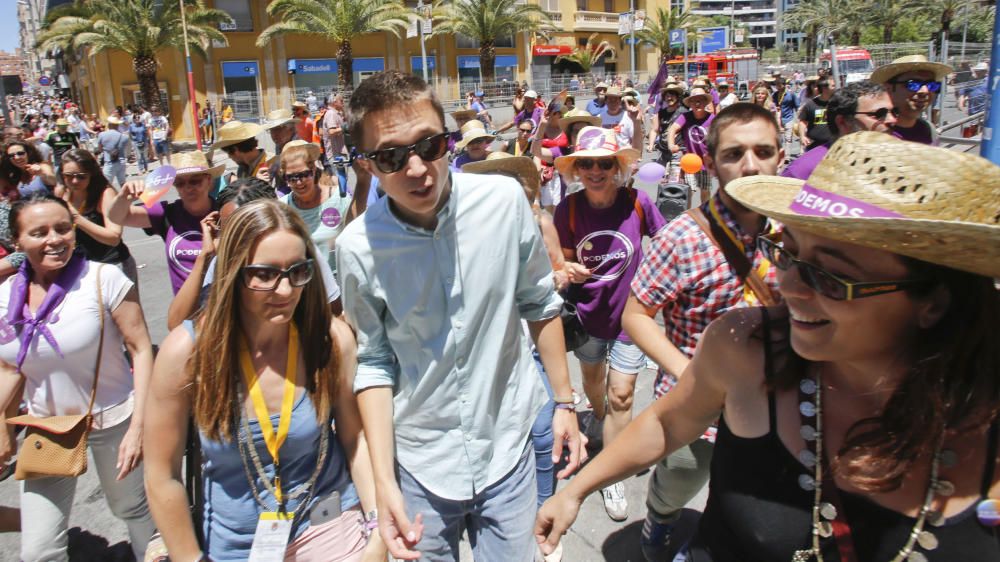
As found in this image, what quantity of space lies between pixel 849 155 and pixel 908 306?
0.32m

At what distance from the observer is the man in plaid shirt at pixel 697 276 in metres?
A: 2.47

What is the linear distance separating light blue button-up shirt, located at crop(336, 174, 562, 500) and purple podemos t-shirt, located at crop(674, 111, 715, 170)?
655 cm

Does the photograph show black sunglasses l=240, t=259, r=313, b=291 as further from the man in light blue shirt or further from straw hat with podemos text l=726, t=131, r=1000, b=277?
straw hat with podemos text l=726, t=131, r=1000, b=277

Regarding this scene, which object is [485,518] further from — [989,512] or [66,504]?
[66,504]

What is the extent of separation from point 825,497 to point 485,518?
3.89ft

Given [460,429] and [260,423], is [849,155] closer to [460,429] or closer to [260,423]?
[460,429]

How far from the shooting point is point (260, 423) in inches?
83.9

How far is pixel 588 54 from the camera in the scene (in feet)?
148

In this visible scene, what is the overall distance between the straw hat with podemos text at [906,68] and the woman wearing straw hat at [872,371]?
427 centimetres

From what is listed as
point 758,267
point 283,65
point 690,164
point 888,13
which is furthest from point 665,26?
point 758,267

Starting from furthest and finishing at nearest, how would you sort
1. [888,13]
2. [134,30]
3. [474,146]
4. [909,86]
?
1. [888,13]
2. [134,30]
3. [474,146]
4. [909,86]

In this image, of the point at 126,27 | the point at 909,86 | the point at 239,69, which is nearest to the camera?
the point at 909,86

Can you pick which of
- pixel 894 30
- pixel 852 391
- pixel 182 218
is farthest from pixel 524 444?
pixel 894 30

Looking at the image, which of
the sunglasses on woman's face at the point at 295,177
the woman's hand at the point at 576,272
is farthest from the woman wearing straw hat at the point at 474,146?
the woman's hand at the point at 576,272
